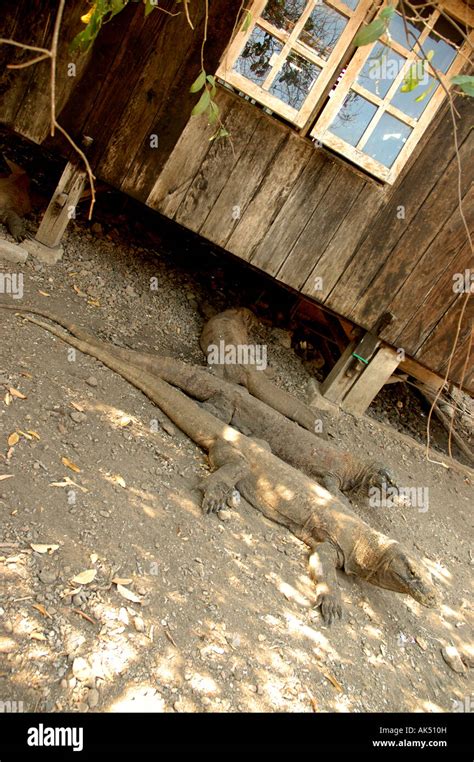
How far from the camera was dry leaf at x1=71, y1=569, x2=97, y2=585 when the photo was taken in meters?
3.41

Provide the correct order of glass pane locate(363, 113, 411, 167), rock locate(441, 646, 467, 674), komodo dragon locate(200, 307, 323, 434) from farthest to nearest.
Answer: komodo dragon locate(200, 307, 323, 434) < glass pane locate(363, 113, 411, 167) < rock locate(441, 646, 467, 674)

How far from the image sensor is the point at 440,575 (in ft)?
19.1

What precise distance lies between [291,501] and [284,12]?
4.59 meters

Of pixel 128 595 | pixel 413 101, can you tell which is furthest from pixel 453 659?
pixel 413 101

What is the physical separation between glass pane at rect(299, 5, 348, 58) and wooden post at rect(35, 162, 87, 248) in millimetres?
2761

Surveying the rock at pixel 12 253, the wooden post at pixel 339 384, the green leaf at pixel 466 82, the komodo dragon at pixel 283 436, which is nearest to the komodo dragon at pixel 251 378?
the wooden post at pixel 339 384

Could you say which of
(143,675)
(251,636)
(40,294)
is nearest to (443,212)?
(40,294)

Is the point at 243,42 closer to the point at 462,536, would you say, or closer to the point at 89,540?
the point at 89,540

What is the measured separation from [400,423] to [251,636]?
200 inches

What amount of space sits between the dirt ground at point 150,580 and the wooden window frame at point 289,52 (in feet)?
9.26

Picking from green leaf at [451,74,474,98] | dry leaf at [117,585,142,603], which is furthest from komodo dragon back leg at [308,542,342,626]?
green leaf at [451,74,474,98]

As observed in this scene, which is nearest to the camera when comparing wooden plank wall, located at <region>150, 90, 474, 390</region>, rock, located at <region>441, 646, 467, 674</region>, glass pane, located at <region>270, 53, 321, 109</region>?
rock, located at <region>441, 646, 467, 674</region>

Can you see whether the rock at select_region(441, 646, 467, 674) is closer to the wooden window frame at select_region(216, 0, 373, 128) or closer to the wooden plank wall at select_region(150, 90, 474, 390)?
the wooden plank wall at select_region(150, 90, 474, 390)

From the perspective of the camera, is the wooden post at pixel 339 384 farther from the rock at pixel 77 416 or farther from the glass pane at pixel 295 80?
the rock at pixel 77 416
